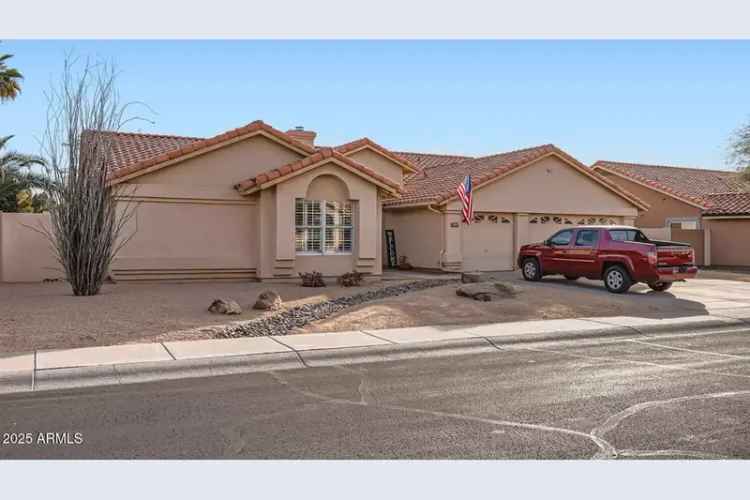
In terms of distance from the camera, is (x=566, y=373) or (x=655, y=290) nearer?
(x=566, y=373)

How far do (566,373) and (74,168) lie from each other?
11.8m

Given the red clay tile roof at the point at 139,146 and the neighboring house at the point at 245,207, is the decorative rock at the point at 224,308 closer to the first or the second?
the neighboring house at the point at 245,207

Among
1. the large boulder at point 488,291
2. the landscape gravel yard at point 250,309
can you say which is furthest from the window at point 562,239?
the large boulder at point 488,291

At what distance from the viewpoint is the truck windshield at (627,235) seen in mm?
18109

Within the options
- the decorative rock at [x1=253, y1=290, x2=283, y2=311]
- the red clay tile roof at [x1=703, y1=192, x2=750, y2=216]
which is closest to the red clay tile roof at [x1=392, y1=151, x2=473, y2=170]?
the red clay tile roof at [x1=703, y1=192, x2=750, y2=216]

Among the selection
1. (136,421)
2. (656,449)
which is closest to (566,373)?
(656,449)

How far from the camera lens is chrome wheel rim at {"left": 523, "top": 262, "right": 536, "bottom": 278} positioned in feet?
66.6

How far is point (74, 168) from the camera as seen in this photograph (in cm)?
1540

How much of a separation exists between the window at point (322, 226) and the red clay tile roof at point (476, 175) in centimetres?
408

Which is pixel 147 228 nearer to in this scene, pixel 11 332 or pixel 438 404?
pixel 11 332

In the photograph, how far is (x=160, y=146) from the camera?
22453 mm

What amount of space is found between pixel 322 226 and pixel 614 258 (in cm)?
814

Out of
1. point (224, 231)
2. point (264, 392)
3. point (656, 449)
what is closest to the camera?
point (656, 449)


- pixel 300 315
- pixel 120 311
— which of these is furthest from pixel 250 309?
pixel 120 311
